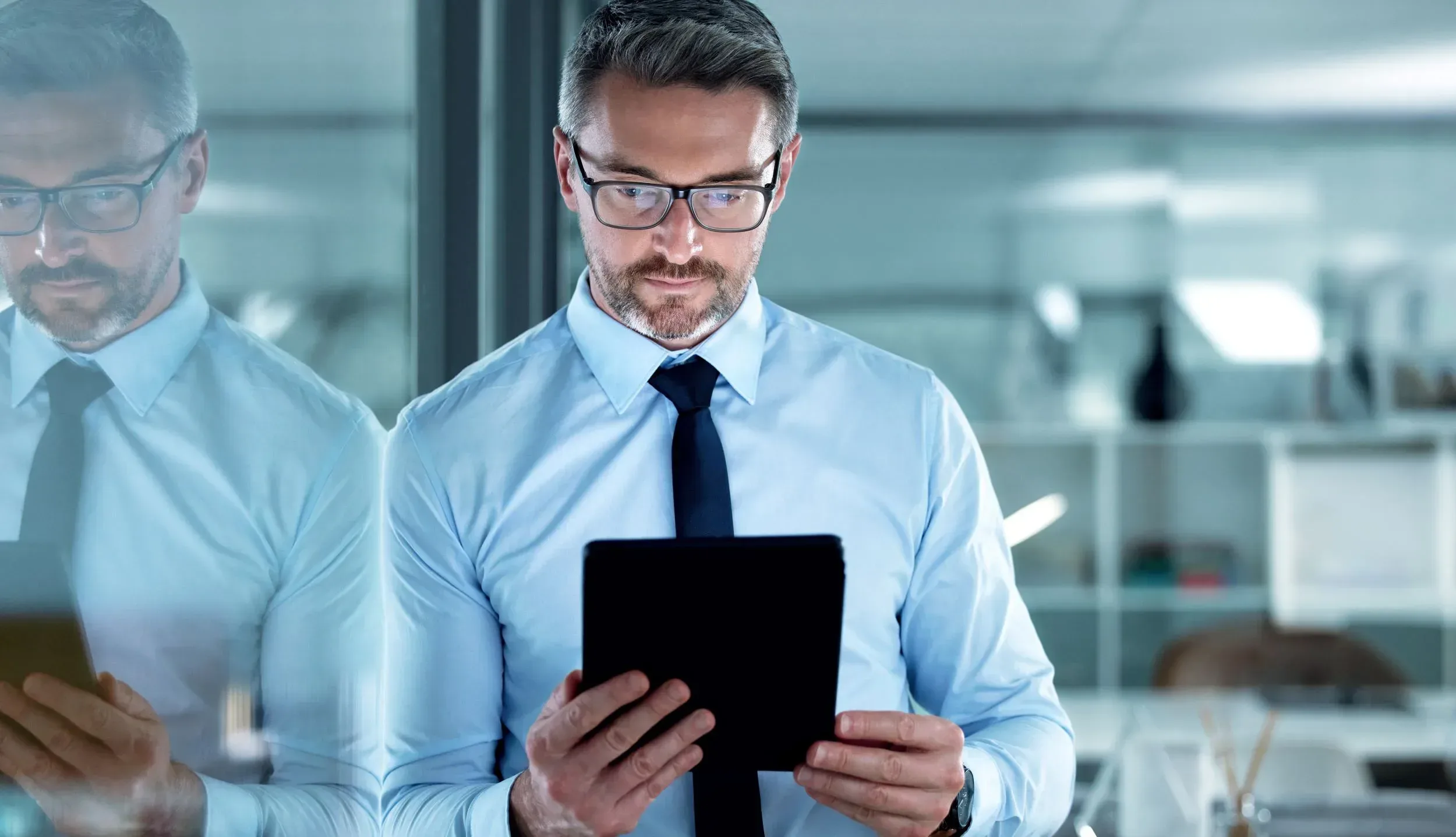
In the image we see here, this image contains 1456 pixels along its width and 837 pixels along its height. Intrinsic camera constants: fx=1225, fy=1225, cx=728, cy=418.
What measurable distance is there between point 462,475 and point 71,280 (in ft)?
1.87

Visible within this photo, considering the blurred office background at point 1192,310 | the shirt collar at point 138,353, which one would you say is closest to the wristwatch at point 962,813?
the shirt collar at point 138,353

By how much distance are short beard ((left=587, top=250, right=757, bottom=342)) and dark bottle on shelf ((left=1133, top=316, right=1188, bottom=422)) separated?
297cm

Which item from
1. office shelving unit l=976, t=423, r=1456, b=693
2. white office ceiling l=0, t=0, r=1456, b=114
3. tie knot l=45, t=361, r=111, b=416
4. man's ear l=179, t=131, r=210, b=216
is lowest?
office shelving unit l=976, t=423, r=1456, b=693

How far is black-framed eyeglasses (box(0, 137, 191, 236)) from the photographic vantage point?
0.67 meters

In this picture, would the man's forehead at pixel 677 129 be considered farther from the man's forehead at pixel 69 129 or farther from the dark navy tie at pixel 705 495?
the man's forehead at pixel 69 129

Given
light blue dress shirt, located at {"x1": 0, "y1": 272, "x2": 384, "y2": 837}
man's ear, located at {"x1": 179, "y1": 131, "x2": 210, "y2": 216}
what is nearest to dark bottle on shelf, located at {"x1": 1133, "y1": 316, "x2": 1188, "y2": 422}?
light blue dress shirt, located at {"x1": 0, "y1": 272, "x2": 384, "y2": 837}

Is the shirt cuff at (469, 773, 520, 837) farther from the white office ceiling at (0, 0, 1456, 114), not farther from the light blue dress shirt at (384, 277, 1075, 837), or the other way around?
the white office ceiling at (0, 0, 1456, 114)

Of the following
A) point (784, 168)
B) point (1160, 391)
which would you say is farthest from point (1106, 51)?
point (784, 168)

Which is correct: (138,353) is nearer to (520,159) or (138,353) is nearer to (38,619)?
(38,619)

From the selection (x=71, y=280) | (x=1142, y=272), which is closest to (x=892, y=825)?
(x=71, y=280)

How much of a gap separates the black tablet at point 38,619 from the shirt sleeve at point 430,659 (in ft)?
1.61

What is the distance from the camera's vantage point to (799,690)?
999mm

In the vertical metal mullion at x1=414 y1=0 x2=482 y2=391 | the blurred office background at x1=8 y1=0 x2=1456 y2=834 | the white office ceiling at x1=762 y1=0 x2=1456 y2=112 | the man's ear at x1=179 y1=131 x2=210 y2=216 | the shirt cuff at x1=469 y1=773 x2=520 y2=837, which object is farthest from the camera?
the blurred office background at x1=8 y1=0 x2=1456 y2=834

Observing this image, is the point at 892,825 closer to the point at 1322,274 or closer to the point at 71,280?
the point at 71,280
